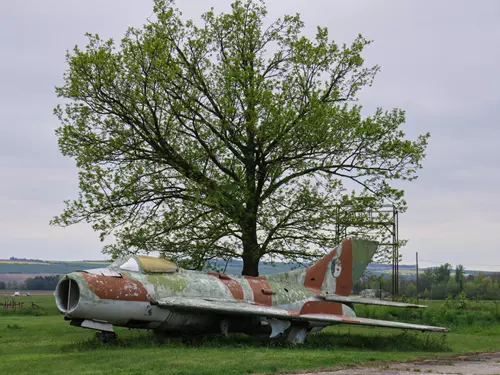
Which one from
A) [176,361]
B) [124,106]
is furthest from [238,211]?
[176,361]

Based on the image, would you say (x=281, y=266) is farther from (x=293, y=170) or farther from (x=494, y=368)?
(x=494, y=368)

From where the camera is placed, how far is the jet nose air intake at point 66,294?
1693cm

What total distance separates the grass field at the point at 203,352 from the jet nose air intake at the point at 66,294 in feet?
3.65

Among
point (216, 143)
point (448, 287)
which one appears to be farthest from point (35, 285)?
point (216, 143)

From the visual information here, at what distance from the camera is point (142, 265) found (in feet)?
60.9

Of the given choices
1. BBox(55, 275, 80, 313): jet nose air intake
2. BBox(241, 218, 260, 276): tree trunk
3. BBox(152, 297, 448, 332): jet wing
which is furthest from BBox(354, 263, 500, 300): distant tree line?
BBox(55, 275, 80, 313): jet nose air intake

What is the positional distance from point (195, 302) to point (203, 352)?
7.66 feet

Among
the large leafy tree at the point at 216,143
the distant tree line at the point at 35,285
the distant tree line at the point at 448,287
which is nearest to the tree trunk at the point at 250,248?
the large leafy tree at the point at 216,143

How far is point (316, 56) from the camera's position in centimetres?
2942

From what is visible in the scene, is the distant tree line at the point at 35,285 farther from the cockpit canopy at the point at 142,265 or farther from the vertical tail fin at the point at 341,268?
the cockpit canopy at the point at 142,265

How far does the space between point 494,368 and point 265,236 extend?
15.3 metres

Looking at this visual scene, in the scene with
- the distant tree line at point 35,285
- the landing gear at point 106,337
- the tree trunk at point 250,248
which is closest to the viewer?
the landing gear at point 106,337

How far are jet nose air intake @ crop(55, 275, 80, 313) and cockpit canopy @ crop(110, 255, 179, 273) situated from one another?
4.73 feet

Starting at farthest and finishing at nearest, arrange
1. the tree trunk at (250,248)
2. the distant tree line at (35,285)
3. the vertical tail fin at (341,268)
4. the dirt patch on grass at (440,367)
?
1. the distant tree line at (35,285)
2. the tree trunk at (250,248)
3. the vertical tail fin at (341,268)
4. the dirt patch on grass at (440,367)
